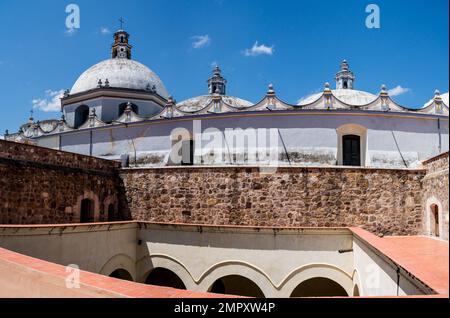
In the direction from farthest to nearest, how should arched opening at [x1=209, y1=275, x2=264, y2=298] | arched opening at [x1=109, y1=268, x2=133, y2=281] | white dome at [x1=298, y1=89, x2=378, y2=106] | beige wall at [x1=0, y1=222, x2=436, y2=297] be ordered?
white dome at [x1=298, y1=89, x2=378, y2=106], arched opening at [x1=209, y1=275, x2=264, y2=298], arched opening at [x1=109, y1=268, x2=133, y2=281], beige wall at [x1=0, y1=222, x2=436, y2=297]

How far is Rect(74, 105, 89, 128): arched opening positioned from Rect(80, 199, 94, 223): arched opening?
7936 millimetres

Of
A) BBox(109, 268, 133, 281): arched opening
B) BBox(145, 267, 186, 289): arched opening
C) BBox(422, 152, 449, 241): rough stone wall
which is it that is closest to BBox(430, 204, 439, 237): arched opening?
BBox(422, 152, 449, 241): rough stone wall

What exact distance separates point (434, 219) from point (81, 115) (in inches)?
666

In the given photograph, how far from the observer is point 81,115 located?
19469mm

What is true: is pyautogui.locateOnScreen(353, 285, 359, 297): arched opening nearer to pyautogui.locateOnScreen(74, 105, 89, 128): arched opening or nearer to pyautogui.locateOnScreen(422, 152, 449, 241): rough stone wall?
pyautogui.locateOnScreen(422, 152, 449, 241): rough stone wall

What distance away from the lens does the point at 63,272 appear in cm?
347

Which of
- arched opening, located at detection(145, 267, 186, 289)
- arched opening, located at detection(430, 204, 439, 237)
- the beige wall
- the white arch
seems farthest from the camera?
arched opening, located at detection(145, 267, 186, 289)

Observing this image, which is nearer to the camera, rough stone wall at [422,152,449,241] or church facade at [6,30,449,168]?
rough stone wall at [422,152,449,241]

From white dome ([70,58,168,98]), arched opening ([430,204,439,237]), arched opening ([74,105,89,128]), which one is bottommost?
arched opening ([430,204,439,237])

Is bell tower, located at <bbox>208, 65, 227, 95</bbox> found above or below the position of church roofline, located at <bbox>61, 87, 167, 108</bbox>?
above

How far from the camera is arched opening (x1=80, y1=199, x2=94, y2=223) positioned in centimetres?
1230

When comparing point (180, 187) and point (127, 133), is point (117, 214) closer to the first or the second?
point (180, 187)
